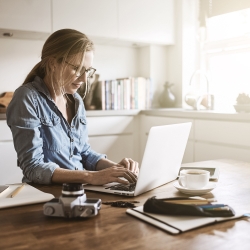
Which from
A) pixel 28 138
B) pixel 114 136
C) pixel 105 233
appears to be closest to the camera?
pixel 105 233

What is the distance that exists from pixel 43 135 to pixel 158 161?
56cm

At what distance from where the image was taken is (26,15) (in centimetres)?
304

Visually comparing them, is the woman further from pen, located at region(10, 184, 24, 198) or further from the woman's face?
pen, located at region(10, 184, 24, 198)

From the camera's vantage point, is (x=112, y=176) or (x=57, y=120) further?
(x=57, y=120)

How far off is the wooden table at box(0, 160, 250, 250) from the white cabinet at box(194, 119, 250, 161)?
1748mm

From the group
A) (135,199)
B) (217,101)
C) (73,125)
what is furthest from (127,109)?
(135,199)

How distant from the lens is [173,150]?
1.31m

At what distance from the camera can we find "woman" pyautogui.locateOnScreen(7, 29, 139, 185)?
1380 millimetres

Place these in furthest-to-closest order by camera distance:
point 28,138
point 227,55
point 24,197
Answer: point 227,55, point 28,138, point 24,197

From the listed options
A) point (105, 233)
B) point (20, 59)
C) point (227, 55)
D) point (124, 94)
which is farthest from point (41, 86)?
point (227, 55)

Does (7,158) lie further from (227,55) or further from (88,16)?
(227,55)

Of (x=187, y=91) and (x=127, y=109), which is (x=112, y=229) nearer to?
(x=127, y=109)

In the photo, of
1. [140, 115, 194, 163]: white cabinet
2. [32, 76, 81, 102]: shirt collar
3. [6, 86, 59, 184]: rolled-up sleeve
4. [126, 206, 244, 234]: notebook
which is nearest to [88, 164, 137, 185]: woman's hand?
[6, 86, 59, 184]: rolled-up sleeve

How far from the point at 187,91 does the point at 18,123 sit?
271 cm
